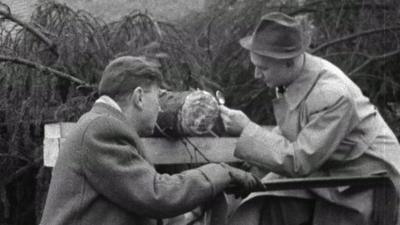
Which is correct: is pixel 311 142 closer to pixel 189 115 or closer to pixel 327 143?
pixel 327 143

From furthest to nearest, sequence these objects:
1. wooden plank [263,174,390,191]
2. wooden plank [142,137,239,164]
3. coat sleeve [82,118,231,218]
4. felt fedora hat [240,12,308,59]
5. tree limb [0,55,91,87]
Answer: tree limb [0,55,91,87] → wooden plank [142,137,239,164] → felt fedora hat [240,12,308,59] → wooden plank [263,174,390,191] → coat sleeve [82,118,231,218]

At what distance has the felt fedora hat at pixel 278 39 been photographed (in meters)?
3.51

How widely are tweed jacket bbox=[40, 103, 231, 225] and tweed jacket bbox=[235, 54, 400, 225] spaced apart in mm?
617

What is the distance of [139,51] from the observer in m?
5.27

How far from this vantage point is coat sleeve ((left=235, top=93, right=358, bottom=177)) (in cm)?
341

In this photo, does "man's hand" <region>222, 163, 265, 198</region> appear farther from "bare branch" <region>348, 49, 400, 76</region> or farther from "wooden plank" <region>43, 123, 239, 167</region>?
"bare branch" <region>348, 49, 400, 76</region>

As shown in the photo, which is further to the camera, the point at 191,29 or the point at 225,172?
the point at 191,29

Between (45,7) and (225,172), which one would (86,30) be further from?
(225,172)

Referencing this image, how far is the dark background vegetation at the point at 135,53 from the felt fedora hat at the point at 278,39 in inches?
66.2

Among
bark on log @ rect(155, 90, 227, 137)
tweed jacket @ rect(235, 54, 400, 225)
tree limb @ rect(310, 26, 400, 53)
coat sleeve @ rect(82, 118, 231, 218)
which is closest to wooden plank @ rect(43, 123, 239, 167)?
bark on log @ rect(155, 90, 227, 137)

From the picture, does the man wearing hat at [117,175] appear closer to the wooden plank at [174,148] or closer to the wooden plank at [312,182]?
the wooden plank at [312,182]

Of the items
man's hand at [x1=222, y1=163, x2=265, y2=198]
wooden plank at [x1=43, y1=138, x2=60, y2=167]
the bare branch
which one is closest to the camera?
man's hand at [x1=222, y1=163, x2=265, y2=198]

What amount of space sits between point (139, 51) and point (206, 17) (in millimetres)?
2114

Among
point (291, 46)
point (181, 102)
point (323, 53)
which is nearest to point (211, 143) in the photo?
point (181, 102)
